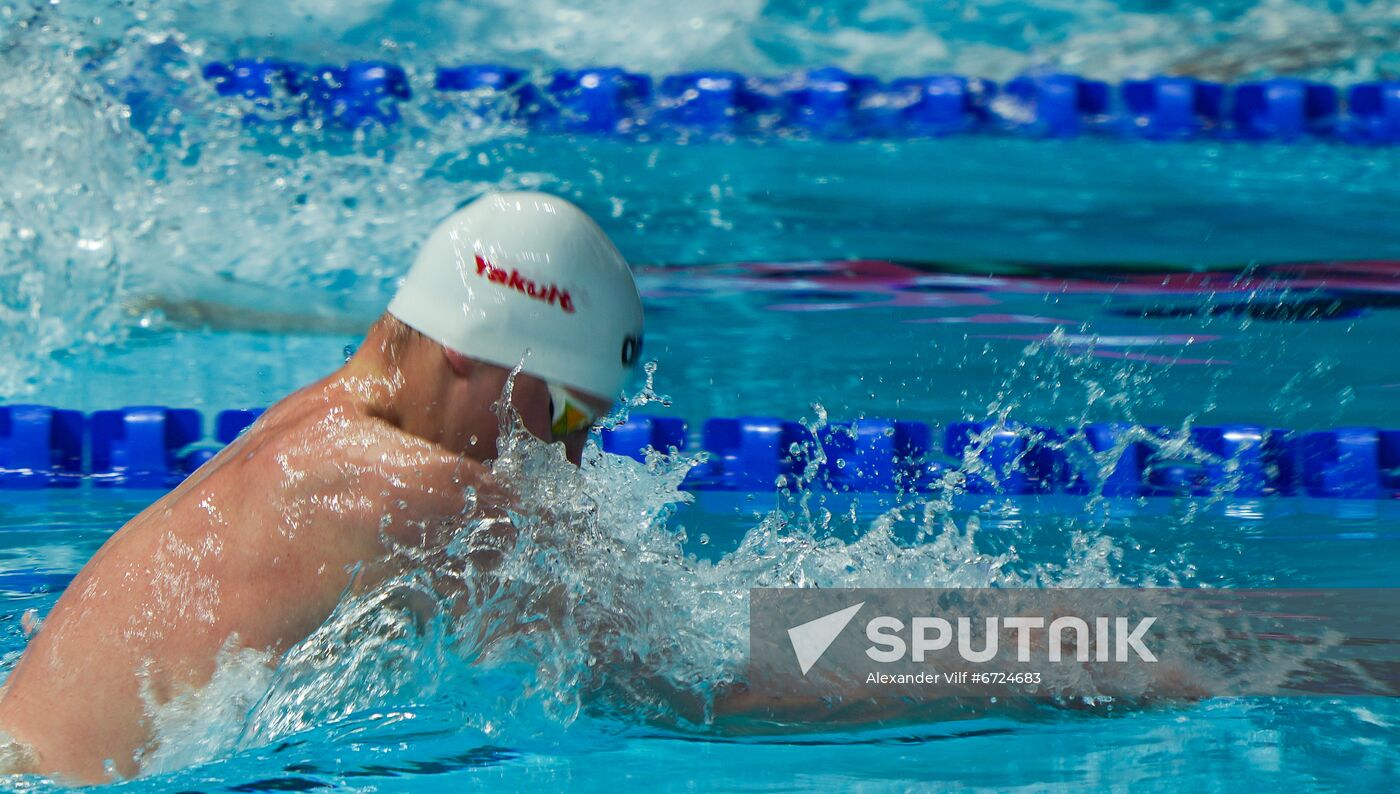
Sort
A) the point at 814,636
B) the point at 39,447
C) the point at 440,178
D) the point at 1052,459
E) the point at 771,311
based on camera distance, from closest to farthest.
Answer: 1. the point at 814,636
2. the point at 1052,459
3. the point at 39,447
4. the point at 771,311
5. the point at 440,178

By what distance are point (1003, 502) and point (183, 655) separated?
6.23ft

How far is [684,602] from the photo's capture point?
6.58 ft

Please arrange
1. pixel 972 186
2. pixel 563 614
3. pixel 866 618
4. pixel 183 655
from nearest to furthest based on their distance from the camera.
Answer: pixel 183 655 → pixel 563 614 → pixel 866 618 → pixel 972 186

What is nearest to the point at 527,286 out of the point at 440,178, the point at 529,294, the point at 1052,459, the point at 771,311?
the point at 529,294

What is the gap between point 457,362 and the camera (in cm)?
170

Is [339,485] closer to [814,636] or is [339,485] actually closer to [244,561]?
[244,561]

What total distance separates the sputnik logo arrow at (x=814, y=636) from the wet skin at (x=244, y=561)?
0.49m

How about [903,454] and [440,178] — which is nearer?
[903,454]

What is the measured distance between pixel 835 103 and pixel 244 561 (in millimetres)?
4168

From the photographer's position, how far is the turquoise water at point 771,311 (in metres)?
1.87

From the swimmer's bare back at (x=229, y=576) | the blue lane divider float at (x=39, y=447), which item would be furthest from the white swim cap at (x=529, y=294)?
the blue lane divider float at (x=39, y=447)

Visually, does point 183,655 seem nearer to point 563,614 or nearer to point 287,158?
point 563,614

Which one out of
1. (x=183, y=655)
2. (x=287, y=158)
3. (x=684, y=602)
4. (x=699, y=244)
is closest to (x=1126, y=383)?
(x=699, y=244)

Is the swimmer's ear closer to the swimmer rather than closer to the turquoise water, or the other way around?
the swimmer
